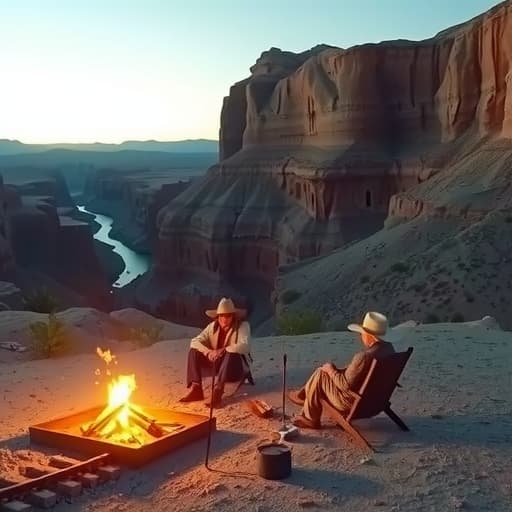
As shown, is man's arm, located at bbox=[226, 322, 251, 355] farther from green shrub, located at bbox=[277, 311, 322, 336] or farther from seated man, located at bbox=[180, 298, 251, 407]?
green shrub, located at bbox=[277, 311, 322, 336]

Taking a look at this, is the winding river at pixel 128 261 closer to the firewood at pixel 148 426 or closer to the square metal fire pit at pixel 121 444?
the square metal fire pit at pixel 121 444

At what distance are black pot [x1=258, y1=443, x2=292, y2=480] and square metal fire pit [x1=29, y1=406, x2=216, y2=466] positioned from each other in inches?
44.7

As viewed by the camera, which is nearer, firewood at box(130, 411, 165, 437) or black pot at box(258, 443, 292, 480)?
black pot at box(258, 443, 292, 480)

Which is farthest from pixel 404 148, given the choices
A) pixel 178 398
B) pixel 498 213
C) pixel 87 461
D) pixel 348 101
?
pixel 87 461

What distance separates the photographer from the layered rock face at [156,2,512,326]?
1571 inches

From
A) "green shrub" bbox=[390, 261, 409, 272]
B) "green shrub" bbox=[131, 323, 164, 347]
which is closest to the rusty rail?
"green shrub" bbox=[131, 323, 164, 347]

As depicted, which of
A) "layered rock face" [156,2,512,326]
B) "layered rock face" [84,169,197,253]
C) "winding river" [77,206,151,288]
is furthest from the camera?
"layered rock face" [84,169,197,253]

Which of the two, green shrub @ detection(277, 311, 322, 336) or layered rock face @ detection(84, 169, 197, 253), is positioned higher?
green shrub @ detection(277, 311, 322, 336)

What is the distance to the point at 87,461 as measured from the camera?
7.25 meters

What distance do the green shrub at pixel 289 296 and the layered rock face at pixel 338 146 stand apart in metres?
6.16

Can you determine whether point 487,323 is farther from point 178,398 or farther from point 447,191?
point 447,191

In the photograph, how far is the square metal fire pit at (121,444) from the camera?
7500 millimetres

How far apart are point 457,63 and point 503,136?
24.9 ft

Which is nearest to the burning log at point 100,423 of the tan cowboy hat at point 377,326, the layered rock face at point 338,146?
the tan cowboy hat at point 377,326
